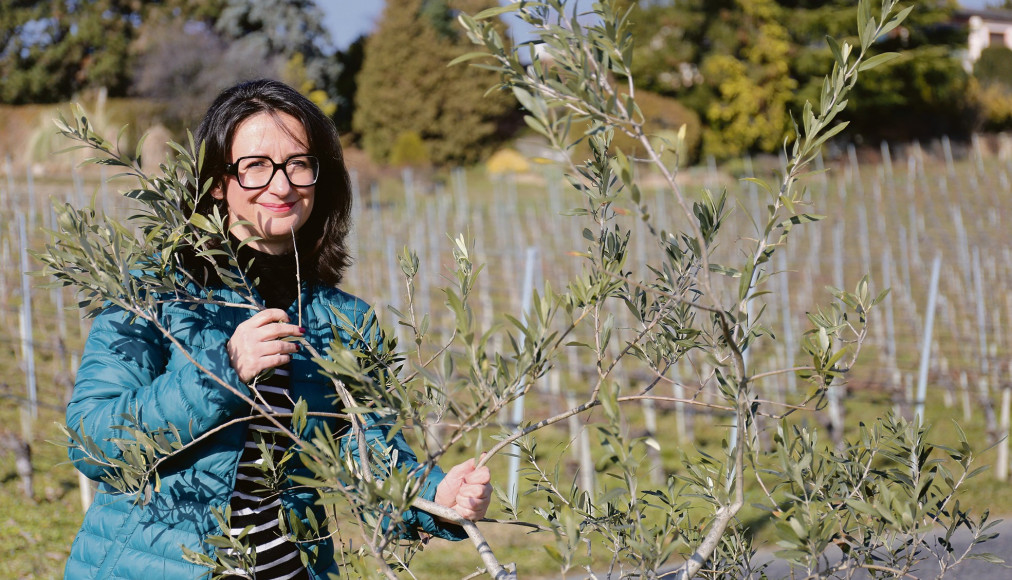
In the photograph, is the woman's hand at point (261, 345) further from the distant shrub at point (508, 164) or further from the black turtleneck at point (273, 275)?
the distant shrub at point (508, 164)

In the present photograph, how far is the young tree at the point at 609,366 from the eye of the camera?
3.26 feet

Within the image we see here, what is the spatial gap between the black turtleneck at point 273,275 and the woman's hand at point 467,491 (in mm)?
506

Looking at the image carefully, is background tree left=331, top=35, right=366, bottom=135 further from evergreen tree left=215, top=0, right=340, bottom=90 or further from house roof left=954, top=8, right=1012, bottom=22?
house roof left=954, top=8, right=1012, bottom=22

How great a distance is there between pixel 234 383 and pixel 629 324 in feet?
26.5

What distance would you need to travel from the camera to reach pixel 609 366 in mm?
1173

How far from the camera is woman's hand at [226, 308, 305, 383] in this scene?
129 cm

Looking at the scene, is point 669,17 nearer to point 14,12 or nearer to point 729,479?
point 14,12

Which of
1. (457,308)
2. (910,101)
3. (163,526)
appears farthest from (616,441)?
Answer: (910,101)

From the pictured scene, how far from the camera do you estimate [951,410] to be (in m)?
8.80

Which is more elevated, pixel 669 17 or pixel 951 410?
pixel 669 17

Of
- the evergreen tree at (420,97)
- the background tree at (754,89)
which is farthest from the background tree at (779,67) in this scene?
the evergreen tree at (420,97)

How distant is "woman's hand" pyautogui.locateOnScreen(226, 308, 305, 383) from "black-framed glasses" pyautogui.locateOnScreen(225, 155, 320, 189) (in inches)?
15.0

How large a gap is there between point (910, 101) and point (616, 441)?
29.9 metres

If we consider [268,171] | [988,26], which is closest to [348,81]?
[268,171]
